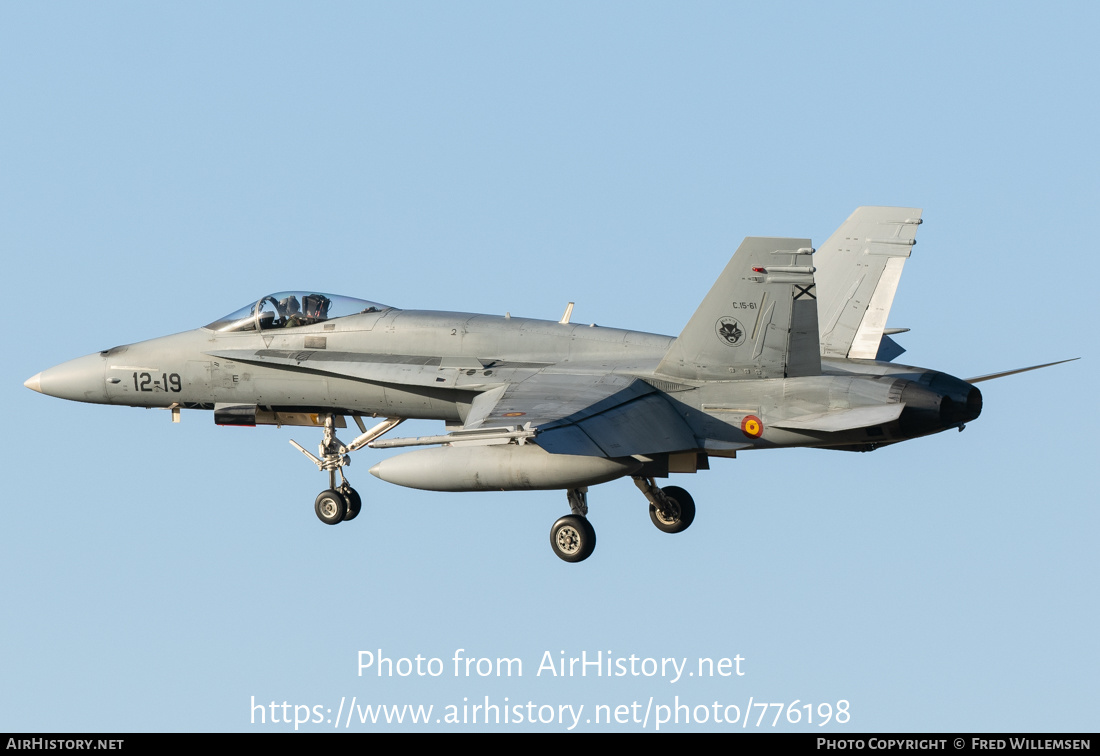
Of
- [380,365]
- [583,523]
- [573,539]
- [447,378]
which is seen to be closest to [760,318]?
[583,523]

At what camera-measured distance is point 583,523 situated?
19016mm

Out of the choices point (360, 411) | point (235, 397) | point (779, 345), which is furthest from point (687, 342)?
point (235, 397)

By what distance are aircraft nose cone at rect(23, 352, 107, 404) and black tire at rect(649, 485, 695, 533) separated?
739 cm

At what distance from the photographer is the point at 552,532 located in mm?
19141

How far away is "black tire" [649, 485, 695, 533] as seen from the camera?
20.4 meters

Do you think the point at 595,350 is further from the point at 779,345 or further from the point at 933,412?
the point at 933,412

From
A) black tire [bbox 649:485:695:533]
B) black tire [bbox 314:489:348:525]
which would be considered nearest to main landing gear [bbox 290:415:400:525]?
black tire [bbox 314:489:348:525]

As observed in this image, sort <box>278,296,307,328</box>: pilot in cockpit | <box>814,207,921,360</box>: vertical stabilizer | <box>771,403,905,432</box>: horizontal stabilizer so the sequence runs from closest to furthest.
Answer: <box>771,403,905,432</box>: horizontal stabilizer < <box>814,207,921,360</box>: vertical stabilizer < <box>278,296,307,328</box>: pilot in cockpit

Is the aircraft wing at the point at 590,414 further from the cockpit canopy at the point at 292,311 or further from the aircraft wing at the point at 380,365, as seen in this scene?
the cockpit canopy at the point at 292,311

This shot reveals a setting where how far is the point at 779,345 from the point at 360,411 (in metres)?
5.76

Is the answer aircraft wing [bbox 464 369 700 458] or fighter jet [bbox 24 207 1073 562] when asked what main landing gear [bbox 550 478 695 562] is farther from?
aircraft wing [bbox 464 369 700 458]

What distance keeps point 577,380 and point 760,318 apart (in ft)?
7.79

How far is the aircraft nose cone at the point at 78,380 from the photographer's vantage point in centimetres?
2139

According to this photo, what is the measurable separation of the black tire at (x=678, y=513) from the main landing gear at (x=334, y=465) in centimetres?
354
